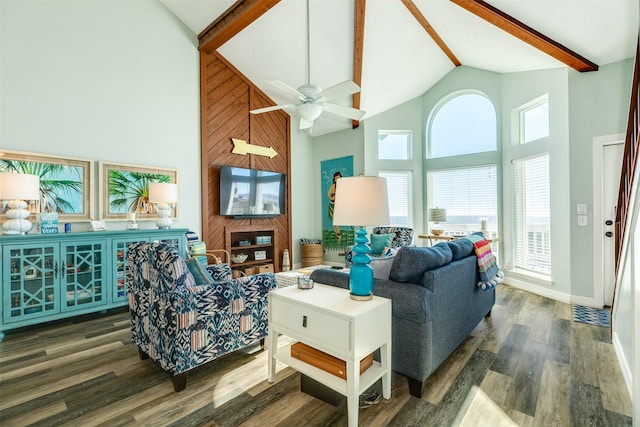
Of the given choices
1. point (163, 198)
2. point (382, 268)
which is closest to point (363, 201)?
point (382, 268)

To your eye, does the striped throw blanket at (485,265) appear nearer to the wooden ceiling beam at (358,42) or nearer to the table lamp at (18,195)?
the wooden ceiling beam at (358,42)

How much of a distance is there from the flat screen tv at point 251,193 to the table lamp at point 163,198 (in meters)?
1.02

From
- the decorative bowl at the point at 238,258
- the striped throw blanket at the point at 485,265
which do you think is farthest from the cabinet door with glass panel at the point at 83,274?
the striped throw blanket at the point at 485,265

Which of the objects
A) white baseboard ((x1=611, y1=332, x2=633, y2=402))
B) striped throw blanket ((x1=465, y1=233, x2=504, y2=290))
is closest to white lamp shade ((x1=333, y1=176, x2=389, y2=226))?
striped throw blanket ((x1=465, y1=233, x2=504, y2=290))

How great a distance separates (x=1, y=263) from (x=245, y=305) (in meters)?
2.47

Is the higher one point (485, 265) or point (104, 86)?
point (104, 86)

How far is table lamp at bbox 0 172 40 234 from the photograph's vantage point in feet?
9.39


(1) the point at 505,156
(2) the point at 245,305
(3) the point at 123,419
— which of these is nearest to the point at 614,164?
(1) the point at 505,156

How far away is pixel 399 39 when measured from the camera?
445cm

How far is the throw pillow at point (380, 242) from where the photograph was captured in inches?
197

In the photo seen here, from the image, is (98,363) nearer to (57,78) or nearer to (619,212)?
(57,78)

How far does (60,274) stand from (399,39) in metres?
5.13

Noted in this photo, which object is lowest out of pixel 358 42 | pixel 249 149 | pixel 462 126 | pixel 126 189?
pixel 126 189

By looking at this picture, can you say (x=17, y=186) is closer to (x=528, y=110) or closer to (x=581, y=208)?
(x=581, y=208)
